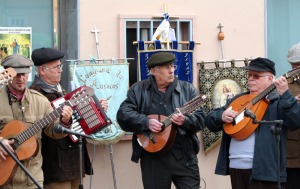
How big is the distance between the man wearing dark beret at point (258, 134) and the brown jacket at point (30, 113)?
58.7 inches

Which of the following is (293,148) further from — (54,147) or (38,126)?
(38,126)

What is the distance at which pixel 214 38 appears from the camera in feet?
24.5

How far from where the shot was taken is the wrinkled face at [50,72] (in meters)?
5.96

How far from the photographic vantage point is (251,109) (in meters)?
5.57

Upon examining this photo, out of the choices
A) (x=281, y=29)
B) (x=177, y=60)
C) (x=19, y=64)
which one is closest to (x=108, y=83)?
(x=177, y=60)

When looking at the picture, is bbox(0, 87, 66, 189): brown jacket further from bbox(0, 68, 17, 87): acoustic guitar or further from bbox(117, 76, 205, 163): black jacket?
bbox(117, 76, 205, 163): black jacket

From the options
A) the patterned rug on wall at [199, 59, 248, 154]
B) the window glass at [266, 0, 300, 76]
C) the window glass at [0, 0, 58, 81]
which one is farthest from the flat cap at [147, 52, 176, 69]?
the window glass at [266, 0, 300, 76]

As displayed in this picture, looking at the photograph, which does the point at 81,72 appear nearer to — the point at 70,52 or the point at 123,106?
the point at 70,52

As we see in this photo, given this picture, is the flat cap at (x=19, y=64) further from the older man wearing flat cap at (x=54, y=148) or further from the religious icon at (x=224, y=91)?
the religious icon at (x=224, y=91)

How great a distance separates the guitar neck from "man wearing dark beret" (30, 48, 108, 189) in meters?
0.39

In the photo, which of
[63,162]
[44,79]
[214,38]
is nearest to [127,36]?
[214,38]

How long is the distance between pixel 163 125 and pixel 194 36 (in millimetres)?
1893

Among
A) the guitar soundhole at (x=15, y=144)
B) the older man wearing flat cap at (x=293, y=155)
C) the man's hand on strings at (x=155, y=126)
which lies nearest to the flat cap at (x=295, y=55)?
the older man wearing flat cap at (x=293, y=155)

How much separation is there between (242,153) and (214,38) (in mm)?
2244
